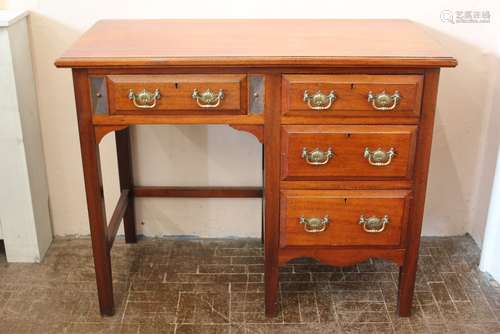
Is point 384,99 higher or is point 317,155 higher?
point 384,99

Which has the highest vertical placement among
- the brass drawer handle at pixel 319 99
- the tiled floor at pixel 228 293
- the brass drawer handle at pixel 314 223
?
the brass drawer handle at pixel 319 99

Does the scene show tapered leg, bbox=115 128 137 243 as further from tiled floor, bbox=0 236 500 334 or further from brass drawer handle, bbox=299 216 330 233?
brass drawer handle, bbox=299 216 330 233

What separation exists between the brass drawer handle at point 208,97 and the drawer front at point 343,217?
1.34 feet

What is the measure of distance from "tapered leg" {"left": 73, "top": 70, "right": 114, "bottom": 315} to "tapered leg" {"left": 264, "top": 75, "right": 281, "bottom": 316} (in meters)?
0.58

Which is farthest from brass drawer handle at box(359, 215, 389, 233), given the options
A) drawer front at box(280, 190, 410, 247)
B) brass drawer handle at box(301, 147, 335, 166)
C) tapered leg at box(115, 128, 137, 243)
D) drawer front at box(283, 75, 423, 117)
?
tapered leg at box(115, 128, 137, 243)

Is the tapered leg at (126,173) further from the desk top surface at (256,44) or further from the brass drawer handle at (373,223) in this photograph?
the brass drawer handle at (373,223)

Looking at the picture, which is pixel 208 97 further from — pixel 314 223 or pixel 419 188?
pixel 419 188

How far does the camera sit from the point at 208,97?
82.4 inches

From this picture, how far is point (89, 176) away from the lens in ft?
7.30

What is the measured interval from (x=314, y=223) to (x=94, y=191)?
774 millimetres

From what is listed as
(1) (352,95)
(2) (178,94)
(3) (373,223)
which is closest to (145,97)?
(2) (178,94)

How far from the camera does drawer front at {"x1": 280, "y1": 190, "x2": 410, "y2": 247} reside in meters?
2.23

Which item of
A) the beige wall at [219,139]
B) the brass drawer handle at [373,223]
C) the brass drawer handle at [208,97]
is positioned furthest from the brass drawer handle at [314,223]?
the beige wall at [219,139]

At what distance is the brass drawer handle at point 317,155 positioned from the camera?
2164 millimetres
